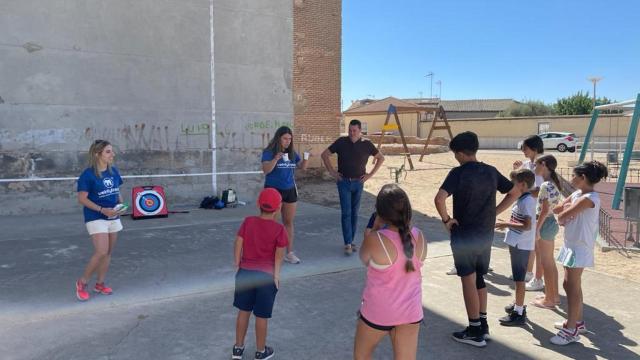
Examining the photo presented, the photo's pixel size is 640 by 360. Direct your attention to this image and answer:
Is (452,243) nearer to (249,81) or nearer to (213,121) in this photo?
(213,121)

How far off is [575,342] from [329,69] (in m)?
15.3

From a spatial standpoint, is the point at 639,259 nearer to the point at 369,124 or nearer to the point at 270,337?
the point at 270,337

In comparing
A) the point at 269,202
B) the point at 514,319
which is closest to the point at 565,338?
the point at 514,319

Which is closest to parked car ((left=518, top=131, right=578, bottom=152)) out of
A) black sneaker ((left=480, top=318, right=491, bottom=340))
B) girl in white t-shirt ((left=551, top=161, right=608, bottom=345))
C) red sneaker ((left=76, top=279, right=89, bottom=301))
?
girl in white t-shirt ((left=551, top=161, right=608, bottom=345))

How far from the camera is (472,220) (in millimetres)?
3771

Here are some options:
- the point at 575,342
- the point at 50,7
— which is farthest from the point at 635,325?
the point at 50,7

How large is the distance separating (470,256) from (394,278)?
1353mm

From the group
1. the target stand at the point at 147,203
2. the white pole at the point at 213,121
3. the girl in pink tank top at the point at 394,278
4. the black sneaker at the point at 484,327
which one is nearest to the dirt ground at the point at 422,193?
the white pole at the point at 213,121

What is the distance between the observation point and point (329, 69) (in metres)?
18.0

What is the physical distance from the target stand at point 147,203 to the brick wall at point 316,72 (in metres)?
8.63

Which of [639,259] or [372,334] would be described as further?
[639,259]

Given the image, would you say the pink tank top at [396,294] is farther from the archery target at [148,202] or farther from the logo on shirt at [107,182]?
the archery target at [148,202]

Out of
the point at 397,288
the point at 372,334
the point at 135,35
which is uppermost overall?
the point at 135,35

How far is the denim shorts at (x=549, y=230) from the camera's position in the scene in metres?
4.59
